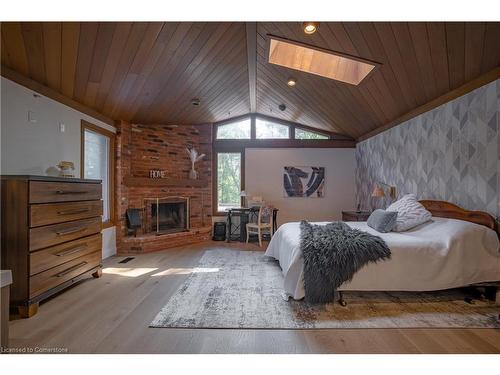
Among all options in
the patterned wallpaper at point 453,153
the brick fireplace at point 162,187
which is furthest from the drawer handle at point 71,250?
the patterned wallpaper at point 453,153

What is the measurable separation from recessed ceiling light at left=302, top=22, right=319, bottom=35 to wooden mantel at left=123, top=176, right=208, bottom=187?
12.3 feet

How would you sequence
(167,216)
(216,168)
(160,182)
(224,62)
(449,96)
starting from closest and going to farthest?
(449,96) < (224,62) < (160,182) < (167,216) < (216,168)

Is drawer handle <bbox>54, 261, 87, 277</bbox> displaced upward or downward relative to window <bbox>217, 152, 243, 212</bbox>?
downward

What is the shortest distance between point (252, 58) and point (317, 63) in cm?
93

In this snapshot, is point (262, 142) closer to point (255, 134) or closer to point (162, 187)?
point (255, 134)

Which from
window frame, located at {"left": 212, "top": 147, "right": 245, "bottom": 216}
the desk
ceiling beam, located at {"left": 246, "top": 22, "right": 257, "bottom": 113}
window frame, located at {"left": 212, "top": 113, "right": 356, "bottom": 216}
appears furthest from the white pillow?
window frame, located at {"left": 212, "top": 147, "right": 245, "bottom": 216}

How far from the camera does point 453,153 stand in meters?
2.98

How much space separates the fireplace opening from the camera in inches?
199

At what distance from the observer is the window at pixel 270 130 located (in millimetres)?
5906

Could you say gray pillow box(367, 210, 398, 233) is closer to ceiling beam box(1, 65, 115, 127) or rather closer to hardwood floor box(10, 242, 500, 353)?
hardwood floor box(10, 242, 500, 353)

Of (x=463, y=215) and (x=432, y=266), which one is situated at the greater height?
(x=463, y=215)

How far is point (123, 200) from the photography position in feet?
15.3

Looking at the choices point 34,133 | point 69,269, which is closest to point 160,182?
point 34,133
